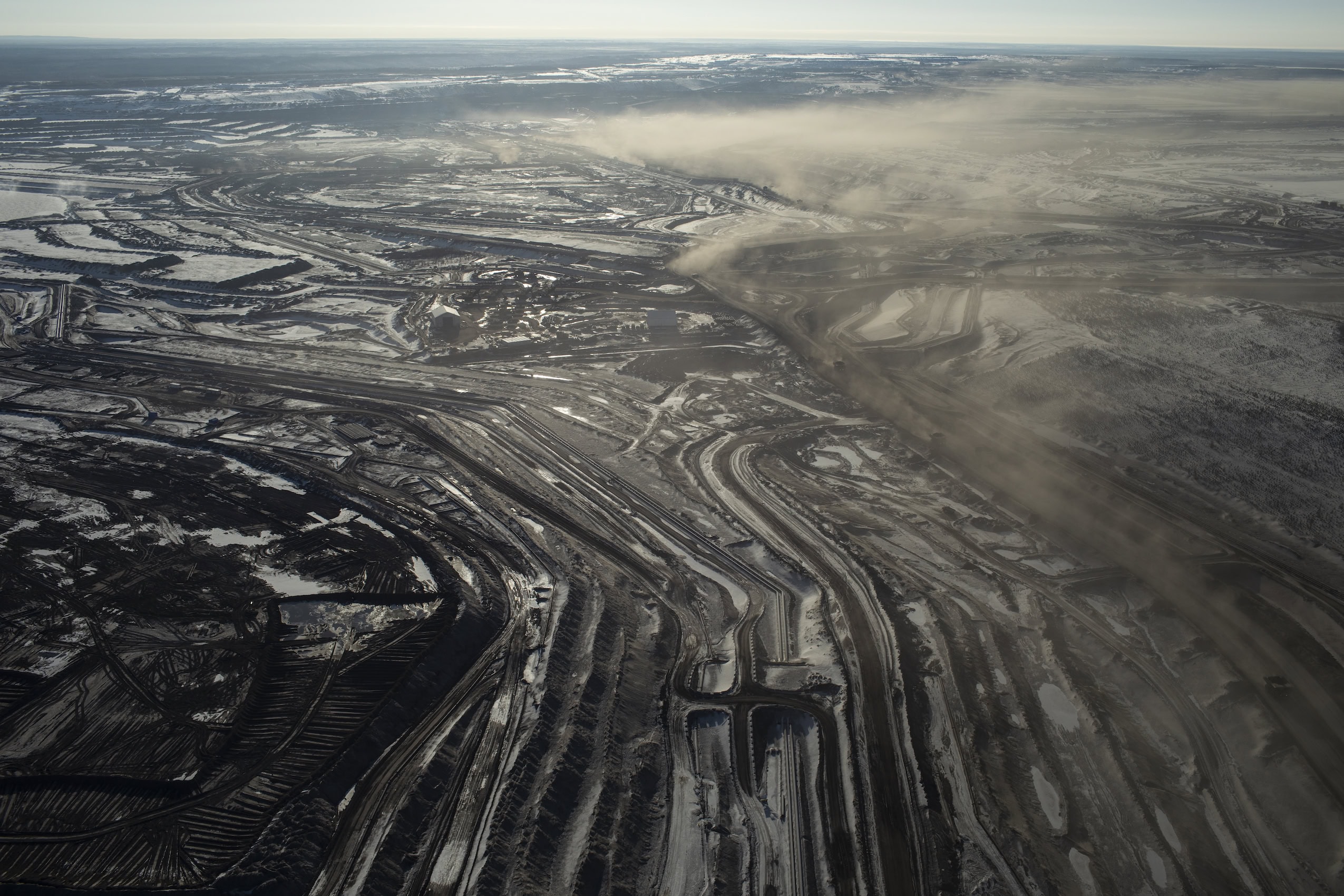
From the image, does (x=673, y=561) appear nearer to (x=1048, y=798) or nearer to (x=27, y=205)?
(x=1048, y=798)

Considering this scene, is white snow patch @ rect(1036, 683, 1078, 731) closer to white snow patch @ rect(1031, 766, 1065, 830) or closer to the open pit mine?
the open pit mine

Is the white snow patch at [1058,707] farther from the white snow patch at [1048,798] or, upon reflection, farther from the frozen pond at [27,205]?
the frozen pond at [27,205]

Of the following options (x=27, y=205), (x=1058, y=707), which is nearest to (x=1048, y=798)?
(x=1058, y=707)

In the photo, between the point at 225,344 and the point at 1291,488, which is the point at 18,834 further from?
the point at 1291,488

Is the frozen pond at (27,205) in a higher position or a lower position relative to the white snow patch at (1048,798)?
higher

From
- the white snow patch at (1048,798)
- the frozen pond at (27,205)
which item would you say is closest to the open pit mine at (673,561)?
the white snow patch at (1048,798)

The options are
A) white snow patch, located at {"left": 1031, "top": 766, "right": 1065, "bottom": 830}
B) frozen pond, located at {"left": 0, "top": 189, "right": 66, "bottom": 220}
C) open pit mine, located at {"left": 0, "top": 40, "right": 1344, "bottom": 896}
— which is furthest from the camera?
frozen pond, located at {"left": 0, "top": 189, "right": 66, "bottom": 220}

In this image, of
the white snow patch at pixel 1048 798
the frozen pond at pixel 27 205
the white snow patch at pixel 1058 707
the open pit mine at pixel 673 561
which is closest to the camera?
the open pit mine at pixel 673 561

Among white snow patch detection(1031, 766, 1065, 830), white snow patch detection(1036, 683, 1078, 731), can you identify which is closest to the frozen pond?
white snow patch detection(1036, 683, 1078, 731)

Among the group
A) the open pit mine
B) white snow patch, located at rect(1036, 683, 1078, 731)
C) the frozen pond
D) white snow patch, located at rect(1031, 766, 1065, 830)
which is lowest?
white snow patch, located at rect(1031, 766, 1065, 830)

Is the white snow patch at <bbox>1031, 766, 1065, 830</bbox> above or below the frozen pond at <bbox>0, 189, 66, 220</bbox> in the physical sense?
below
